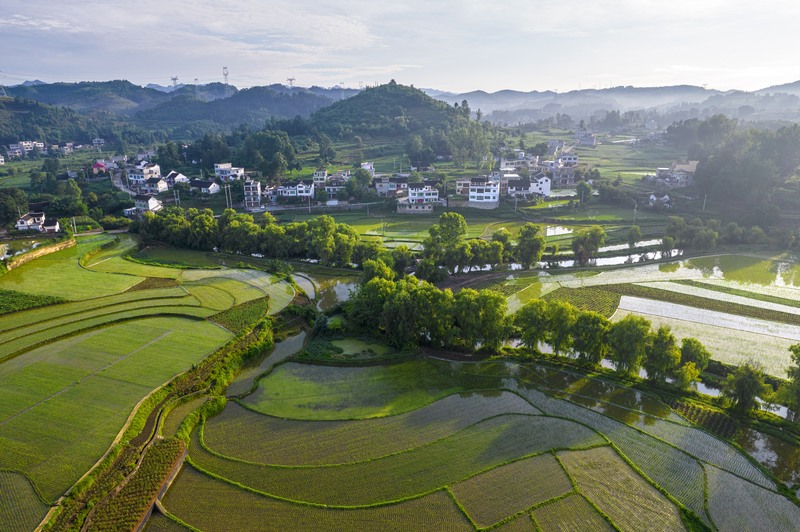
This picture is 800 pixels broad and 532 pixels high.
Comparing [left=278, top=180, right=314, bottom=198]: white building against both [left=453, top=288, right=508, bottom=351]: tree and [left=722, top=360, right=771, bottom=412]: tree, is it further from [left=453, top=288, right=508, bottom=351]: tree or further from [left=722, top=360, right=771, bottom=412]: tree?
[left=722, top=360, right=771, bottom=412]: tree

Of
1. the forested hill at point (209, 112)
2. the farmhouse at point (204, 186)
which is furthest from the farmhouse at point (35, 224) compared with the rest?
the forested hill at point (209, 112)

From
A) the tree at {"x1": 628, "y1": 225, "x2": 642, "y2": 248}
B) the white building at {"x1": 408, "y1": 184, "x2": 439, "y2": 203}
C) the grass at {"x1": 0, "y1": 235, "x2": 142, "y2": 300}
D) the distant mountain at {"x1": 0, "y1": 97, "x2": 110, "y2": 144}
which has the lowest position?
the grass at {"x1": 0, "y1": 235, "x2": 142, "y2": 300}

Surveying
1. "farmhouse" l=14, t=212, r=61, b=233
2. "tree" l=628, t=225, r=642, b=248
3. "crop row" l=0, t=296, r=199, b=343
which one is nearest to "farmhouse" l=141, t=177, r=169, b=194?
"farmhouse" l=14, t=212, r=61, b=233

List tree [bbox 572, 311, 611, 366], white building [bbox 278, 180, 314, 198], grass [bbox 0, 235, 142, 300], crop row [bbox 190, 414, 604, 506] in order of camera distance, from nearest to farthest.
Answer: crop row [bbox 190, 414, 604, 506] < tree [bbox 572, 311, 611, 366] < grass [bbox 0, 235, 142, 300] < white building [bbox 278, 180, 314, 198]

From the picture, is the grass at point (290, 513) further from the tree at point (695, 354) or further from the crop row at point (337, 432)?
the tree at point (695, 354)

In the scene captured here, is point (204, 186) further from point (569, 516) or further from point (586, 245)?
point (569, 516)

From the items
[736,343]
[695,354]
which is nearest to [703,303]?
[736,343]

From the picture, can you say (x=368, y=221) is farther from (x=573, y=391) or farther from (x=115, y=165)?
(x=115, y=165)
